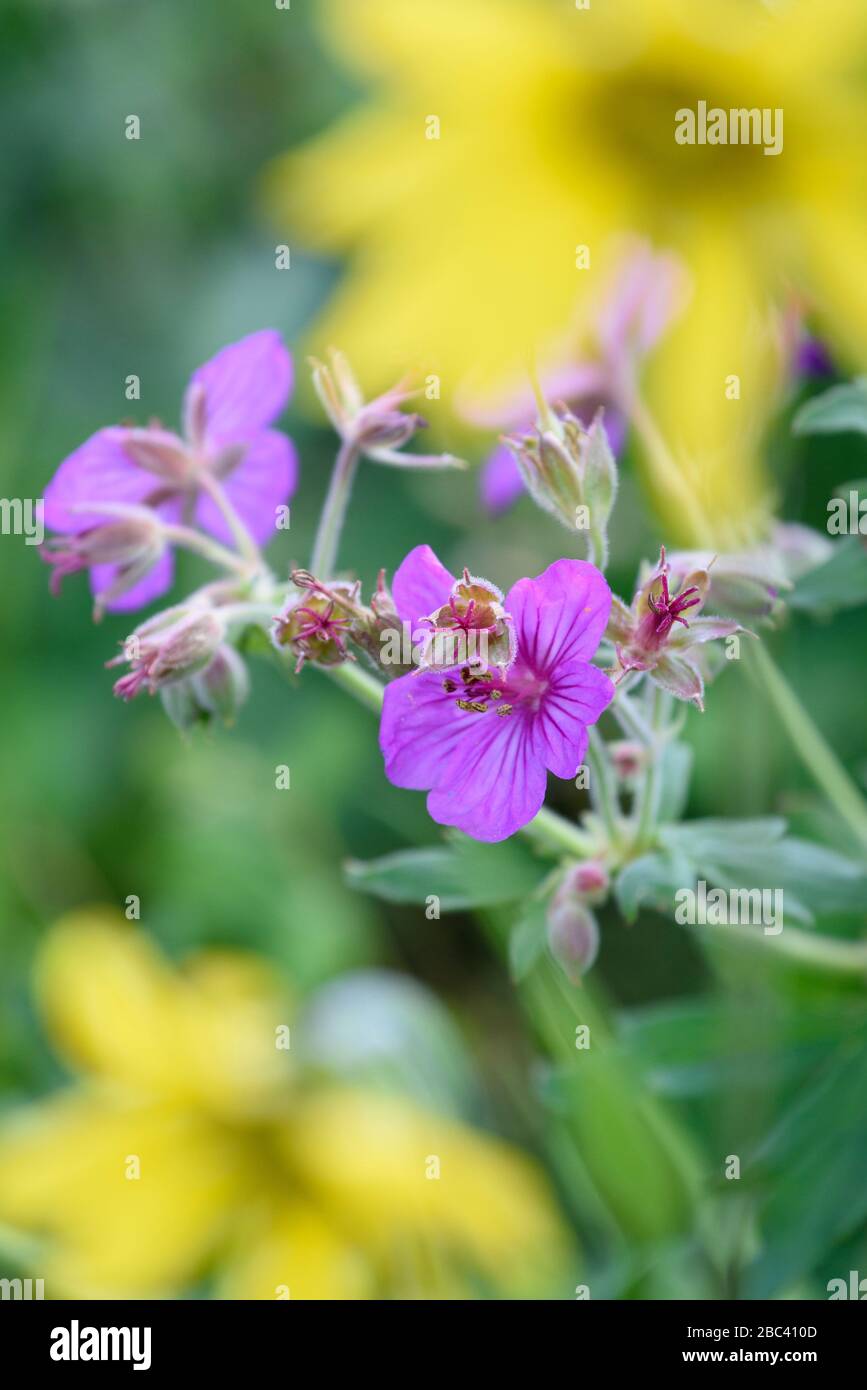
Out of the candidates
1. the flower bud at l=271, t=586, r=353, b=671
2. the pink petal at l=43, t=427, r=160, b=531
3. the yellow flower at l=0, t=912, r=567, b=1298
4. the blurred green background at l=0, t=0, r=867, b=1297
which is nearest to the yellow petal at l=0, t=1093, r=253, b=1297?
the yellow flower at l=0, t=912, r=567, b=1298

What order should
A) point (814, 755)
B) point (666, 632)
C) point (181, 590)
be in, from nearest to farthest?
point (666, 632), point (814, 755), point (181, 590)

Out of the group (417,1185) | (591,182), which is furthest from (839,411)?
(417,1185)

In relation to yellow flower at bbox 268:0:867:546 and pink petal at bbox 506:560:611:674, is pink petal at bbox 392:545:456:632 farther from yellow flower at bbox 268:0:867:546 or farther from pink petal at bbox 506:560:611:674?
yellow flower at bbox 268:0:867:546

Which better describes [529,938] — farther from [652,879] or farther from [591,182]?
[591,182]

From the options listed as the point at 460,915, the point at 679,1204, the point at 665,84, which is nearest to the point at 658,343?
the point at 665,84

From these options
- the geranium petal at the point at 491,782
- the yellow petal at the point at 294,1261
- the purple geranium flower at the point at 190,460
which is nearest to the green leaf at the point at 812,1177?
the geranium petal at the point at 491,782
